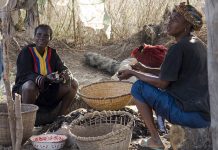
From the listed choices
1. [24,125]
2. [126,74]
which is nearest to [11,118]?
[24,125]

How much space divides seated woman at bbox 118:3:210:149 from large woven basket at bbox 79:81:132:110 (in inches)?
43.2

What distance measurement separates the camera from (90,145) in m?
3.70

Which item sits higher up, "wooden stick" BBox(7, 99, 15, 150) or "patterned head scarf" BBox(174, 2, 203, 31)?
"patterned head scarf" BBox(174, 2, 203, 31)

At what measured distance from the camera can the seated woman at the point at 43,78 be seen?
15.3 feet

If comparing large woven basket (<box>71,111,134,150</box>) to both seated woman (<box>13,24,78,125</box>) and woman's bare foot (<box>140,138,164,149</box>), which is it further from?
seated woman (<box>13,24,78,125</box>)

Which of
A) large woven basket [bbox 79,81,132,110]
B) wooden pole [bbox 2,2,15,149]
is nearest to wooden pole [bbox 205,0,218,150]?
wooden pole [bbox 2,2,15,149]

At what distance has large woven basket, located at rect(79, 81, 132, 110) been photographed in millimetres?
4801

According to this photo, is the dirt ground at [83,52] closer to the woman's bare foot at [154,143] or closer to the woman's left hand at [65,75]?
the woman's left hand at [65,75]

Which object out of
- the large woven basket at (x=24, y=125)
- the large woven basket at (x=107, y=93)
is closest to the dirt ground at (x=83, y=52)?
the large woven basket at (x=107, y=93)

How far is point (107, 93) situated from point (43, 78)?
3.13 feet

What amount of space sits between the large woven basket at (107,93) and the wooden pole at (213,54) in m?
2.48

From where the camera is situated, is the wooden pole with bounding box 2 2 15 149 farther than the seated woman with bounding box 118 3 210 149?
Yes

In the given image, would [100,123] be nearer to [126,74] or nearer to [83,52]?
[126,74]

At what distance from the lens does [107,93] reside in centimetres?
533
